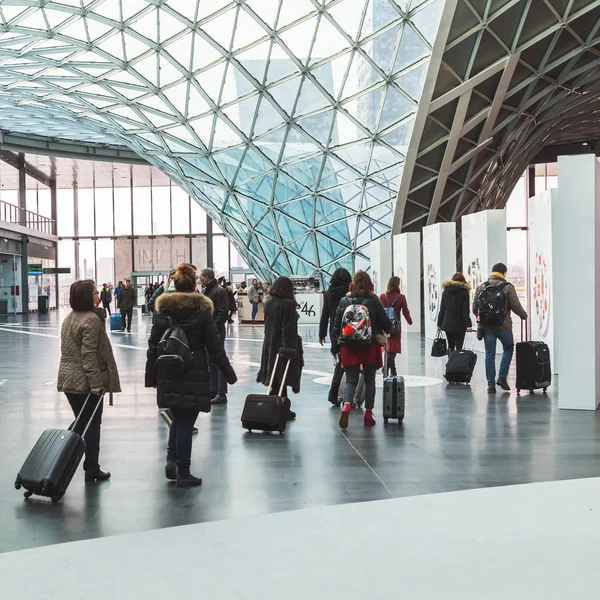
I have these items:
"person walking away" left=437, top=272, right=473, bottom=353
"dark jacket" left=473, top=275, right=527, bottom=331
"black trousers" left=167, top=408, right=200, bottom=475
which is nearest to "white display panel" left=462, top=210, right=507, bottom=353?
"person walking away" left=437, top=272, right=473, bottom=353

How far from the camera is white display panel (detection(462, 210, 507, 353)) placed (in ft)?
72.4

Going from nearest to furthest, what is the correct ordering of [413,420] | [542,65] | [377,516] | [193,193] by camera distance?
1. [377,516]
2. [413,420]
3. [542,65]
4. [193,193]

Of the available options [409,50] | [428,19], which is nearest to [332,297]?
[428,19]

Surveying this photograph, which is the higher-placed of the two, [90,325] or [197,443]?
[90,325]

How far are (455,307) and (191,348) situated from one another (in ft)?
31.6

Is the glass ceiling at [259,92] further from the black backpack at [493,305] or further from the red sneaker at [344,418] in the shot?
the red sneaker at [344,418]

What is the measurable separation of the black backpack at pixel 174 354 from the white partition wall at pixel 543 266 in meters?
10.3

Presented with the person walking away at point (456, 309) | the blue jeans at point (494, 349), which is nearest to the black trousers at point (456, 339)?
the person walking away at point (456, 309)

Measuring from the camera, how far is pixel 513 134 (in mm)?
37875

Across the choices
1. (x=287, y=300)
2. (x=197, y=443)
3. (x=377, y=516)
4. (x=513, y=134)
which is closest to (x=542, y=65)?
(x=513, y=134)

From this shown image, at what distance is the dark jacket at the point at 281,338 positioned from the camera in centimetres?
1195

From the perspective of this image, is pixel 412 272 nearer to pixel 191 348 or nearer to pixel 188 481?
pixel 191 348

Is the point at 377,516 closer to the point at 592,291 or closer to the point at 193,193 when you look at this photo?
the point at 592,291

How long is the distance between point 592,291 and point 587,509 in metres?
6.54
